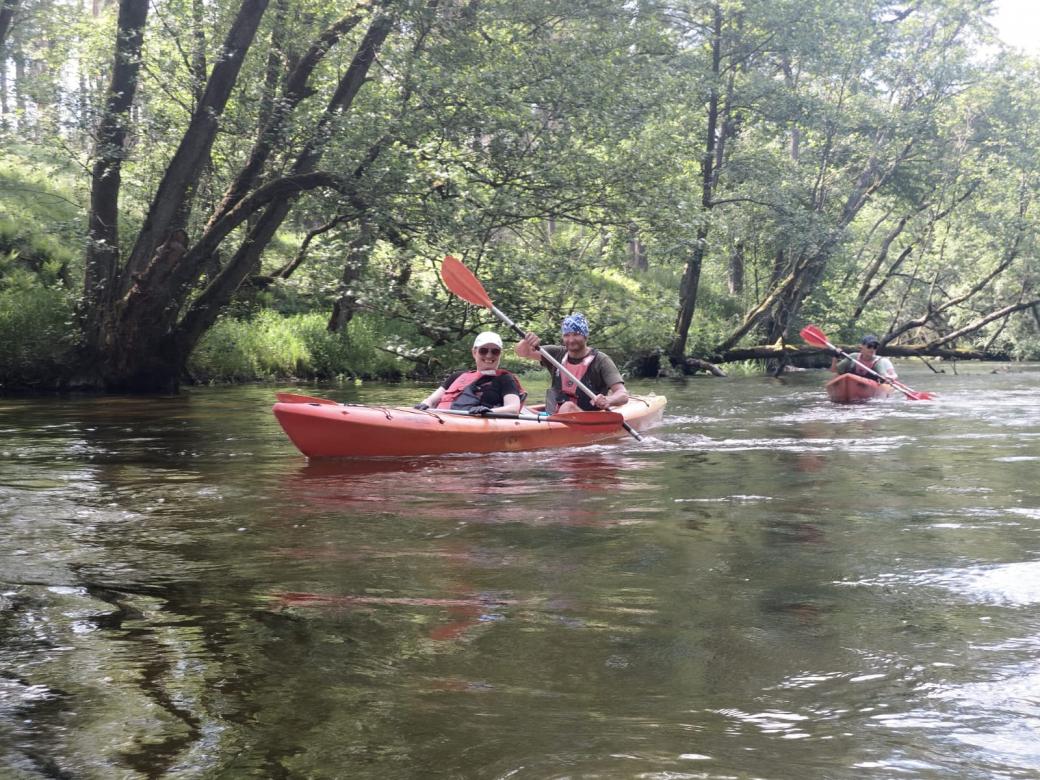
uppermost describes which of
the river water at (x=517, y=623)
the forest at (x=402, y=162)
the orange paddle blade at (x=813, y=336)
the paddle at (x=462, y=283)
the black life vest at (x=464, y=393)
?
the forest at (x=402, y=162)

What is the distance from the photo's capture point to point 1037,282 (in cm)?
2419

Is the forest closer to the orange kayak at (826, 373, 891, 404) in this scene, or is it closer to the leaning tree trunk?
the leaning tree trunk

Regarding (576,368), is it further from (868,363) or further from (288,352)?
(288,352)

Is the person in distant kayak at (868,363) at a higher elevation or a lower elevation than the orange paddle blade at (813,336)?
lower

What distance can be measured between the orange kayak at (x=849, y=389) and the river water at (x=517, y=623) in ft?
20.3

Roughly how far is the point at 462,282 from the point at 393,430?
2.80 metres

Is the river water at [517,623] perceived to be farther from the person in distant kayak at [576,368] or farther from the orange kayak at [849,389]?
the orange kayak at [849,389]

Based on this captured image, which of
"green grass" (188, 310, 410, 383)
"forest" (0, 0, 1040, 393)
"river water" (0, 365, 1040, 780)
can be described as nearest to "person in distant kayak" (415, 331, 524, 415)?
"river water" (0, 365, 1040, 780)

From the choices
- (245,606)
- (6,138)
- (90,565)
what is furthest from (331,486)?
(6,138)

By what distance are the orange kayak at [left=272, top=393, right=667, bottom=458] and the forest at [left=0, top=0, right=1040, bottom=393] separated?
3568 mm

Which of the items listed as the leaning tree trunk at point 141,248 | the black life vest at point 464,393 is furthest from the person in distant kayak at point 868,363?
the leaning tree trunk at point 141,248

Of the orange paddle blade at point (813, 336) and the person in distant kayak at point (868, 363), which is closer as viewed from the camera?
the person in distant kayak at point (868, 363)

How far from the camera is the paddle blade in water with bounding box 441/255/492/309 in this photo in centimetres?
932

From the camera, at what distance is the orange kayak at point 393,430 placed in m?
6.81
